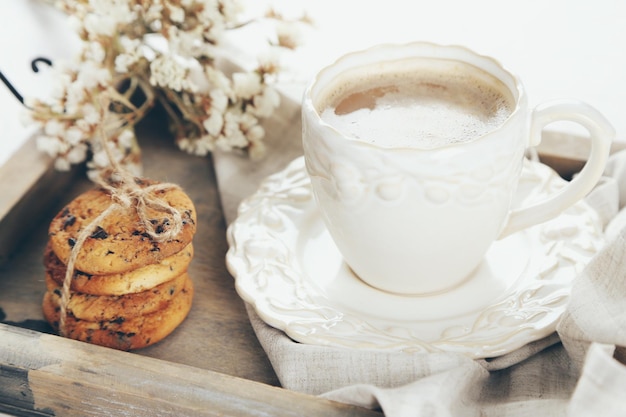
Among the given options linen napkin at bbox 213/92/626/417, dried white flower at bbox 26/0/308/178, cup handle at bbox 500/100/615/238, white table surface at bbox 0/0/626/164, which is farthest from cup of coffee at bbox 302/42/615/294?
white table surface at bbox 0/0/626/164

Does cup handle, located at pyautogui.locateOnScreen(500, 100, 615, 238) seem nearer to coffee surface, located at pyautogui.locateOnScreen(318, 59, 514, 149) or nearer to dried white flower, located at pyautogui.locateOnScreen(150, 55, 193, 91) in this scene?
coffee surface, located at pyautogui.locateOnScreen(318, 59, 514, 149)

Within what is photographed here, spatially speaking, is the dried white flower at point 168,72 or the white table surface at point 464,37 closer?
the dried white flower at point 168,72

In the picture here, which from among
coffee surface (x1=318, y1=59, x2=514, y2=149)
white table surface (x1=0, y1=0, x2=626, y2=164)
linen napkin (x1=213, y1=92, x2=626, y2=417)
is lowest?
white table surface (x1=0, y1=0, x2=626, y2=164)

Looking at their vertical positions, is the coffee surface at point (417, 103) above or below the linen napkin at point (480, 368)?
above

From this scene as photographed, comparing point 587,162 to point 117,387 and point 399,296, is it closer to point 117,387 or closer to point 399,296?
point 399,296

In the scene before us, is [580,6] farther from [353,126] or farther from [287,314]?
[287,314]

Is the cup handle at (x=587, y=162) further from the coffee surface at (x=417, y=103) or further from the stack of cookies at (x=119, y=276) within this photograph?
the stack of cookies at (x=119, y=276)

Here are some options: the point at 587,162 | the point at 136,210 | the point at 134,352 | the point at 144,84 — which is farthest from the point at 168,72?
the point at 587,162

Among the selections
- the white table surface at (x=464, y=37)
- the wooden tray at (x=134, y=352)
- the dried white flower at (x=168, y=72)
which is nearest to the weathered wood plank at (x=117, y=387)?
the wooden tray at (x=134, y=352)
